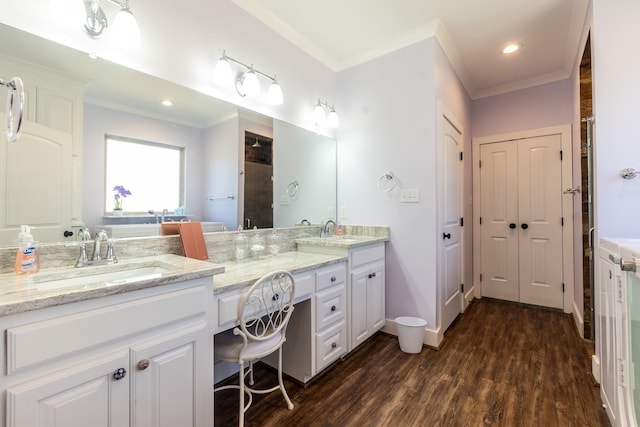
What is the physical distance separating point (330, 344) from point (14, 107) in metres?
2.06

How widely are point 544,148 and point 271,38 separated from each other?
10.5 ft

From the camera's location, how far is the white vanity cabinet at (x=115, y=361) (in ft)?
2.75

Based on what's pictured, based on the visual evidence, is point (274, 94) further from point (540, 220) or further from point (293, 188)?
point (540, 220)

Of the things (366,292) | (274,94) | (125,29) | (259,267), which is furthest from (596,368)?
(125,29)

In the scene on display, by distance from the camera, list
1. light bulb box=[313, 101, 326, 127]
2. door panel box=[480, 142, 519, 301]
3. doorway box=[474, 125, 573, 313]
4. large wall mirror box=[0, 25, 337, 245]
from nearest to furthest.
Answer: large wall mirror box=[0, 25, 337, 245] → light bulb box=[313, 101, 326, 127] → doorway box=[474, 125, 573, 313] → door panel box=[480, 142, 519, 301]

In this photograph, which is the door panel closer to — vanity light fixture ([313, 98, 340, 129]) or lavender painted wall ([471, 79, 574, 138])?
lavender painted wall ([471, 79, 574, 138])

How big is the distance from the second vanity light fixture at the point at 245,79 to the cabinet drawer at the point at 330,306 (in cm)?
151

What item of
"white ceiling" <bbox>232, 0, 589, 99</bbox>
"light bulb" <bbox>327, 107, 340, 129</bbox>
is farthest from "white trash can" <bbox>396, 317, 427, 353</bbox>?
"white ceiling" <bbox>232, 0, 589, 99</bbox>

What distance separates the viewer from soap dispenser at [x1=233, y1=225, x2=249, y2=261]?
79.0 inches

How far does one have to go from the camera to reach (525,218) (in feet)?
11.3

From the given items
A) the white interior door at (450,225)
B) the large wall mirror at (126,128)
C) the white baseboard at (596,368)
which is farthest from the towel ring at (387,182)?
the white baseboard at (596,368)

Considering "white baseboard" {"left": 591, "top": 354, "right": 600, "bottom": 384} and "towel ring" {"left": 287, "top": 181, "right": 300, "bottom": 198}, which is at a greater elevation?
"towel ring" {"left": 287, "top": 181, "right": 300, "bottom": 198}

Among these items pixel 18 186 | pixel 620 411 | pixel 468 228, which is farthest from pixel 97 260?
pixel 468 228

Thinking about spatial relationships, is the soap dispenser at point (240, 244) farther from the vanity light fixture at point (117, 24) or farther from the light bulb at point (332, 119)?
the light bulb at point (332, 119)
